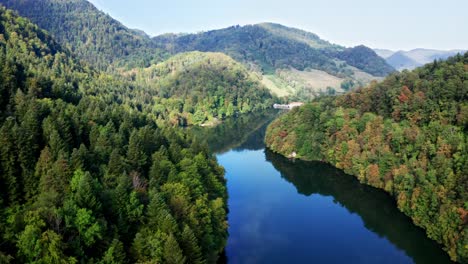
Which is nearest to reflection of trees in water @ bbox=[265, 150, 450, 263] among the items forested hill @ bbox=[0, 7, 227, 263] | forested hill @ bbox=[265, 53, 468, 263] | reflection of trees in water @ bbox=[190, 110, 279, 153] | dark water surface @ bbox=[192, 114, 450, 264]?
dark water surface @ bbox=[192, 114, 450, 264]

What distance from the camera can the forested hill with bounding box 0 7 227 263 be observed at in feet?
132

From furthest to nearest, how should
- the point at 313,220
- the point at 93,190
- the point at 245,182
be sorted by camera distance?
the point at 245,182, the point at 313,220, the point at 93,190

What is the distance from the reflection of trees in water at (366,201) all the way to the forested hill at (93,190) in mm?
31069

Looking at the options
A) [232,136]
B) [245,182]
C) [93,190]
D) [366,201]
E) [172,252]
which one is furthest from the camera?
[232,136]

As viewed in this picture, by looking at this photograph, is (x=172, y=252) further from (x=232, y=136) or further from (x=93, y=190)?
(x=232, y=136)

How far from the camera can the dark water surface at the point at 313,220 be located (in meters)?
67.3

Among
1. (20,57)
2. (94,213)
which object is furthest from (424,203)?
(20,57)

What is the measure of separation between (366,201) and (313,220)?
16201 millimetres

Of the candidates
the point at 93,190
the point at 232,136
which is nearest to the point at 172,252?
the point at 93,190

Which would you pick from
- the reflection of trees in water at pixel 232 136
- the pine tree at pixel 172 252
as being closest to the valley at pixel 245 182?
the pine tree at pixel 172 252

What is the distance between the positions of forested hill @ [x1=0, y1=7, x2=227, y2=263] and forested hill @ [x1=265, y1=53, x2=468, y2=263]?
35.9m

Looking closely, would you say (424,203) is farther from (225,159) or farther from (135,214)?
(225,159)

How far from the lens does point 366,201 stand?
302ft

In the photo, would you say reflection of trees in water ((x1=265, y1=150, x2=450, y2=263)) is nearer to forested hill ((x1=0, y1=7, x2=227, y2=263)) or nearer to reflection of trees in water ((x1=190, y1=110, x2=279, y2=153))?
reflection of trees in water ((x1=190, y1=110, x2=279, y2=153))
